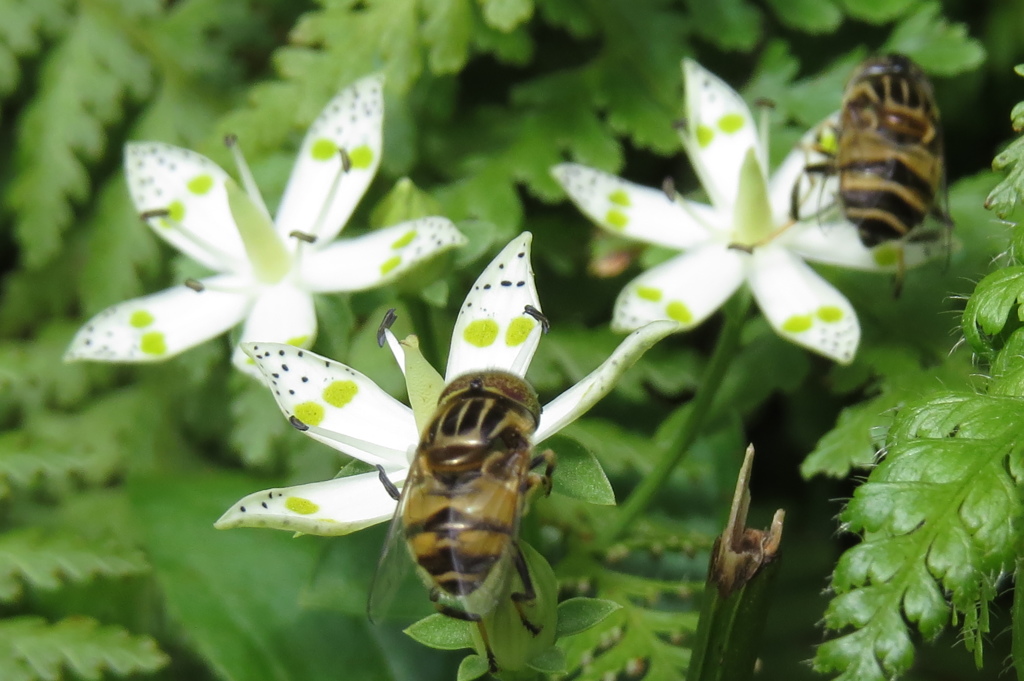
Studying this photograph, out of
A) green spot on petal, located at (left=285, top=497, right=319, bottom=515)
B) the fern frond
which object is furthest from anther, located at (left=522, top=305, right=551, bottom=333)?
the fern frond

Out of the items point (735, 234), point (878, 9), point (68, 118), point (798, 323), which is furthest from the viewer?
point (68, 118)

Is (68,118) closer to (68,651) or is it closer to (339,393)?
(68,651)

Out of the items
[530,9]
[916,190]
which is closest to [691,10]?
[530,9]

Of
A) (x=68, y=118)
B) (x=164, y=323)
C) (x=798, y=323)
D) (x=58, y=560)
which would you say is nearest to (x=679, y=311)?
(x=798, y=323)

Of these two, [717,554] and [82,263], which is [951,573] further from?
[82,263]

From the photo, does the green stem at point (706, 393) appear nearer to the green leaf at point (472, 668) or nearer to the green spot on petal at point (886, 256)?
the green spot on petal at point (886, 256)

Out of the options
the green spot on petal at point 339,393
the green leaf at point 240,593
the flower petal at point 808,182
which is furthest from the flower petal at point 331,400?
the flower petal at point 808,182
